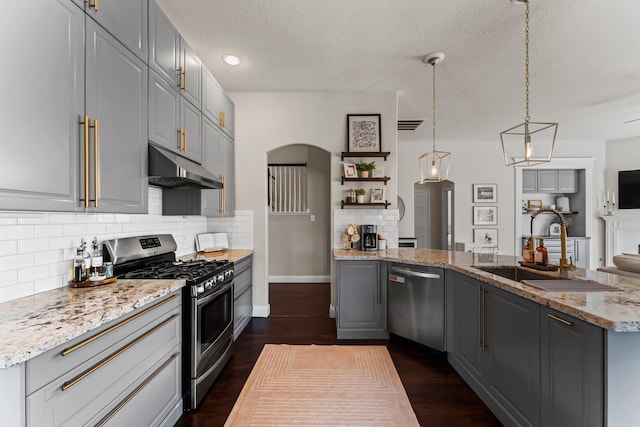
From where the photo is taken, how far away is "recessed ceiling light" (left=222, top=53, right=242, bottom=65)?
9.57 ft

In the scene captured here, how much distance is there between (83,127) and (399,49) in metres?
2.65

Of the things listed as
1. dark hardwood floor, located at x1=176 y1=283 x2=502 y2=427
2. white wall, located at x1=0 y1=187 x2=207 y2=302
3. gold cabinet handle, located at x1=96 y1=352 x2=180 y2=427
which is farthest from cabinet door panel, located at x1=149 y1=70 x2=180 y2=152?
dark hardwood floor, located at x1=176 y1=283 x2=502 y2=427

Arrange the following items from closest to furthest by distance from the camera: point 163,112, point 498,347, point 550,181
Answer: point 498,347 → point 163,112 → point 550,181

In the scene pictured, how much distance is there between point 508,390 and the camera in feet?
5.71

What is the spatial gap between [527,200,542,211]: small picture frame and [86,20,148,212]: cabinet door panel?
7341 millimetres

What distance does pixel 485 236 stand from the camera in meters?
6.05

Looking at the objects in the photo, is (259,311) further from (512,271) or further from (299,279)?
(512,271)

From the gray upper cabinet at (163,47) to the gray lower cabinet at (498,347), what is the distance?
9.07 ft

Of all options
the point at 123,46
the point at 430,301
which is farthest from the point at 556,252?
the point at 123,46

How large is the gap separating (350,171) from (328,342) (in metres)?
2.02

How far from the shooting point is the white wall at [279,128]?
3721 mm

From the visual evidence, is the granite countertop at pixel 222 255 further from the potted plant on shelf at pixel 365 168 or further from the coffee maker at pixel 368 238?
the potted plant on shelf at pixel 365 168

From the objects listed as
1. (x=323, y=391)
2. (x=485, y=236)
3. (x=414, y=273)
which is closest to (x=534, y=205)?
(x=485, y=236)

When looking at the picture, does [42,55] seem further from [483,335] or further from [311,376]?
[483,335]
